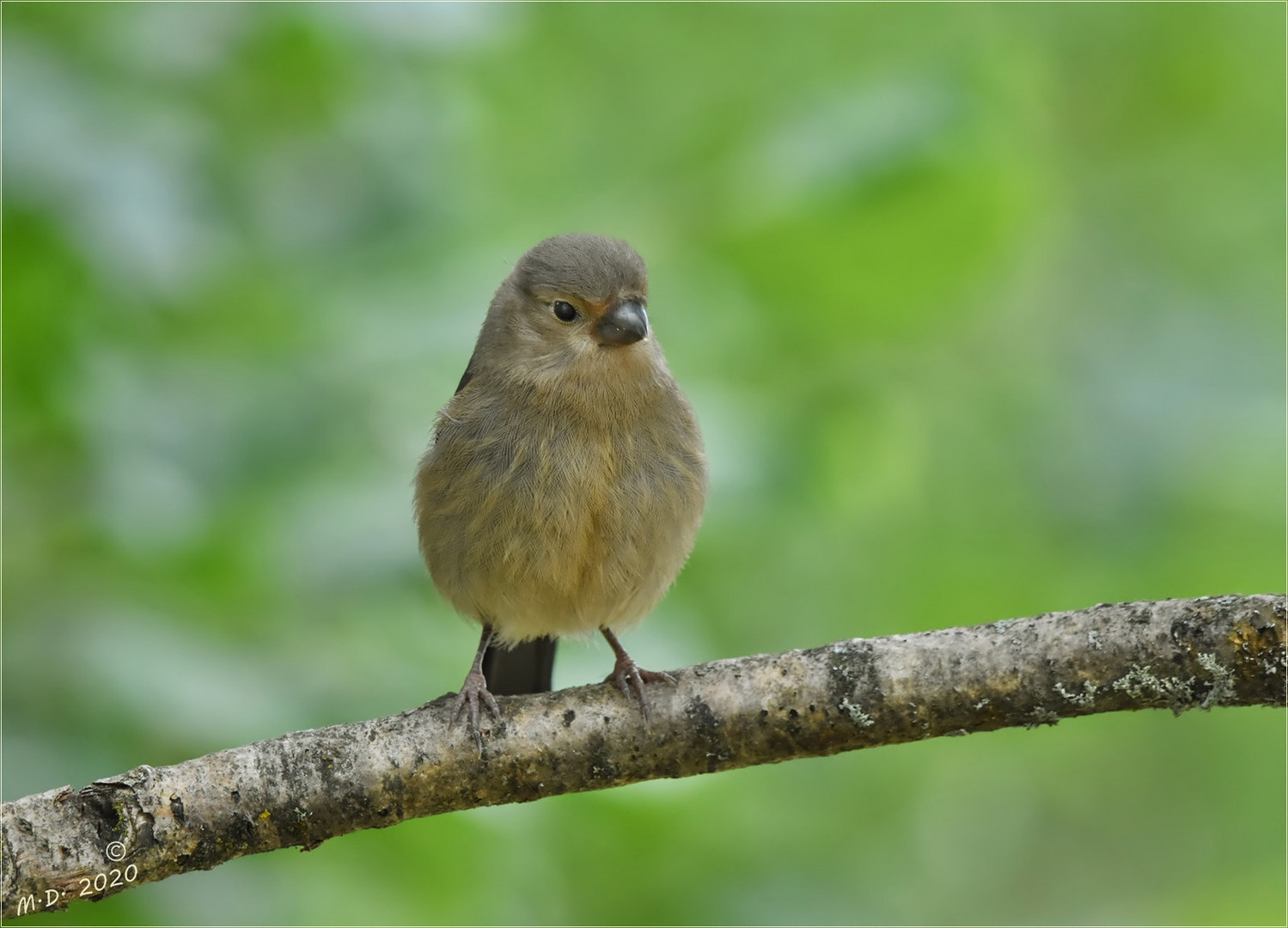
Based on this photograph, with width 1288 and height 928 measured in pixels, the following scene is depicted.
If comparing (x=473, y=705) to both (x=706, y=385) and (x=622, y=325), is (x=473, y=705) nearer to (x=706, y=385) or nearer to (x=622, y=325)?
(x=622, y=325)

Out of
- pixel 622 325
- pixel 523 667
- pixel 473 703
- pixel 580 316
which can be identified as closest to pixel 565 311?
pixel 580 316

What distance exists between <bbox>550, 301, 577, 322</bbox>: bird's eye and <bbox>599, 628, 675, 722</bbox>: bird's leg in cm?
113

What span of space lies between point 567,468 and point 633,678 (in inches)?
29.0

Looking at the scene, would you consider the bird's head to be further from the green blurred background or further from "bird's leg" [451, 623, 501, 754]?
"bird's leg" [451, 623, 501, 754]

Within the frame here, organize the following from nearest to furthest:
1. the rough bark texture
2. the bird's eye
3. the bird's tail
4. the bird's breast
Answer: the rough bark texture, the bird's breast, the bird's eye, the bird's tail

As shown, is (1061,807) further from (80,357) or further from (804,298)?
(80,357)

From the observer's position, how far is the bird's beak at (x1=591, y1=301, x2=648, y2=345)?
167 inches

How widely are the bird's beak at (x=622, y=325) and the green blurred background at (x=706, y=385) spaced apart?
0.48 metres

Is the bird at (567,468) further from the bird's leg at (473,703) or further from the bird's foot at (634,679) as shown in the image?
the bird's leg at (473,703)

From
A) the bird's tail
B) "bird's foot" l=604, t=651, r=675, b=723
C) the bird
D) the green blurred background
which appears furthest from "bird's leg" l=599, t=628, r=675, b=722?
the bird's tail

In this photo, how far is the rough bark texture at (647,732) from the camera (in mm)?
3031

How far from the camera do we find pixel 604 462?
4.15 meters

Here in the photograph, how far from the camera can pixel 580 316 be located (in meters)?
4.40

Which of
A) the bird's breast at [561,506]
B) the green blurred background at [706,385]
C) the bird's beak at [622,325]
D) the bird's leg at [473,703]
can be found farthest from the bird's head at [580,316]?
the bird's leg at [473,703]
